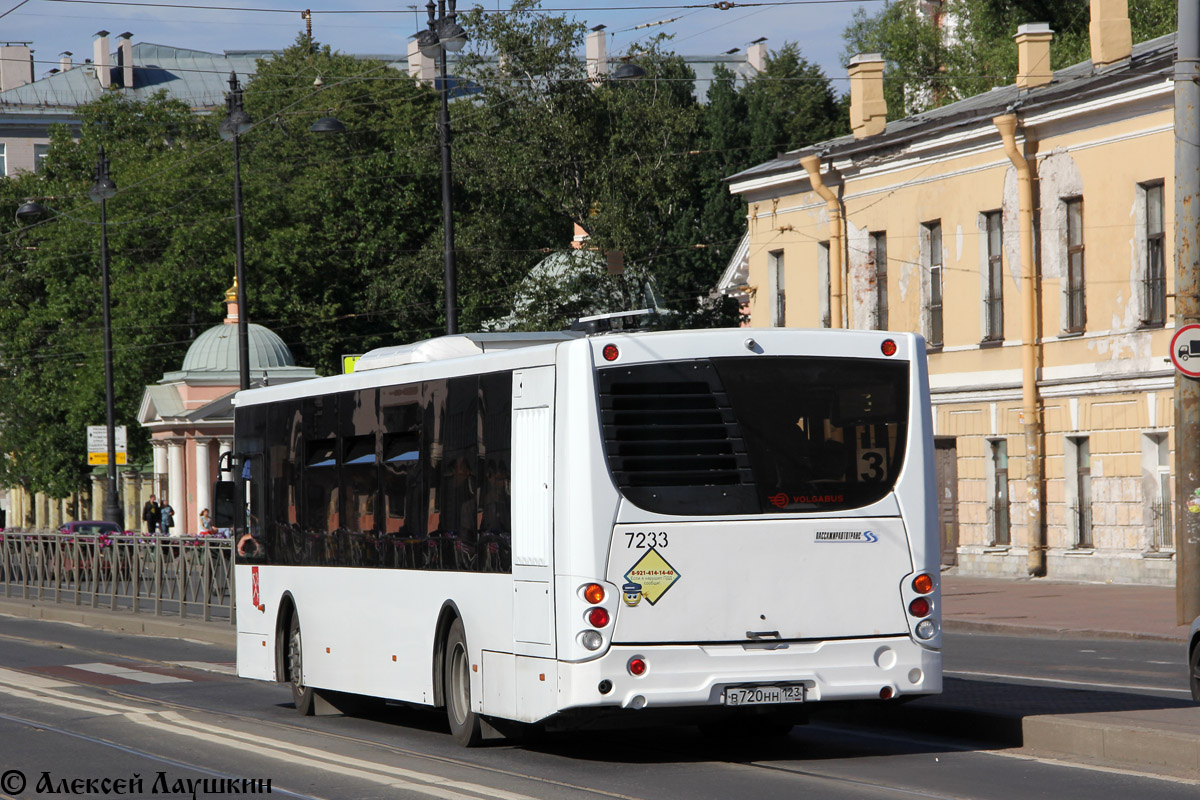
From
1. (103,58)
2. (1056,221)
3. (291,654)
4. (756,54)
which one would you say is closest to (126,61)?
(103,58)

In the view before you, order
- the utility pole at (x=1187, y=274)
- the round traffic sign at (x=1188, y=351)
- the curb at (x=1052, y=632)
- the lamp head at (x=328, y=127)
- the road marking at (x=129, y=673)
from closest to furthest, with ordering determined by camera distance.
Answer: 1. the road marking at (x=129, y=673)
2. the utility pole at (x=1187, y=274)
3. the round traffic sign at (x=1188, y=351)
4. the curb at (x=1052, y=632)
5. the lamp head at (x=328, y=127)

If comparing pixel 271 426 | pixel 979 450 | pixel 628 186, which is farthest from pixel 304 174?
pixel 271 426

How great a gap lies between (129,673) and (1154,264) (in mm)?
18602

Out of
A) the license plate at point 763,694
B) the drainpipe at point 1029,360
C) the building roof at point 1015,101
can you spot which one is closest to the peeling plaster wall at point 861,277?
the building roof at point 1015,101

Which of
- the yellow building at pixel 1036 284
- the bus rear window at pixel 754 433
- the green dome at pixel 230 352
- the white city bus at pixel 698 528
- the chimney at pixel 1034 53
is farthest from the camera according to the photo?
the green dome at pixel 230 352

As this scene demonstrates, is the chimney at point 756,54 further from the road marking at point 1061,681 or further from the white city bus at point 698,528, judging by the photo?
the white city bus at point 698,528

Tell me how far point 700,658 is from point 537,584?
3.54ft

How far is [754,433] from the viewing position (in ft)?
35.5

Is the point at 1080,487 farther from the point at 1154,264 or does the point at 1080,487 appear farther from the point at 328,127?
the point at 328,127

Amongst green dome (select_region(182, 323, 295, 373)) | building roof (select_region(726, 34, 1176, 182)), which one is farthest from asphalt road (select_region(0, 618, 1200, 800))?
green dome (select_region(182, 323, 295, 373))

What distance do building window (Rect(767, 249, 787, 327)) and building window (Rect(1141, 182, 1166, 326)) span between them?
12.4m

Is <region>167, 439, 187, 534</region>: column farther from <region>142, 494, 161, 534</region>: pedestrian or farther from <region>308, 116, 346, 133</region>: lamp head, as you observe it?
<region>308, 116, 346, 133</region>: lamp head

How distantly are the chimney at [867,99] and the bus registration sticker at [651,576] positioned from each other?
1197 inches

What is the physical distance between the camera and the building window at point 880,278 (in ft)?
124
